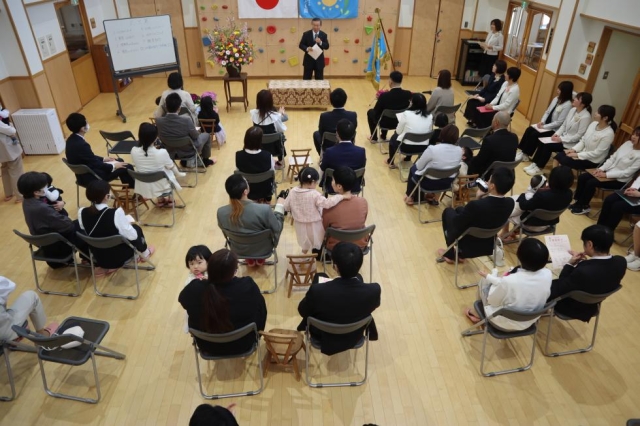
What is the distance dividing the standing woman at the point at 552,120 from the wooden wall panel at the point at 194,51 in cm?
796

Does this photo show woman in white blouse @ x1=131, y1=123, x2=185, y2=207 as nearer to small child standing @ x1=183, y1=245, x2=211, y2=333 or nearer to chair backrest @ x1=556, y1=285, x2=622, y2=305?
small child standing @ x1=183, y1=245, x2=211, y2=333

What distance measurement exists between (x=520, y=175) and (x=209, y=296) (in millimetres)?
5546

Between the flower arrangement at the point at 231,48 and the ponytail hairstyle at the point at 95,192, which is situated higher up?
the flower arrangement at the point at 231,48

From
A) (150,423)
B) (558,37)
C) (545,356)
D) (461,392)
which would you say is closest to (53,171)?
(150,423)

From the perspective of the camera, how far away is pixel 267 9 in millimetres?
10383

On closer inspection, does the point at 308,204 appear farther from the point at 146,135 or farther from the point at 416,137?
the point at 416,137

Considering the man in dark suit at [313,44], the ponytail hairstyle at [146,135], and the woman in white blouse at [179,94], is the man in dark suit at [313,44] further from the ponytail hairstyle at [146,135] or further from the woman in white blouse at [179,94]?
the ponytail hairstyle at [146,135]

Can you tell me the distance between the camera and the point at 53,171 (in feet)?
22.1

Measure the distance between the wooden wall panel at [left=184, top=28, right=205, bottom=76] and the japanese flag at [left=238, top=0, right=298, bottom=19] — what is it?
133 centimetres

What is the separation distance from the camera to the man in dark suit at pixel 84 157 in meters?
5.15

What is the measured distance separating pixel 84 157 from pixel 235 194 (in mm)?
2484

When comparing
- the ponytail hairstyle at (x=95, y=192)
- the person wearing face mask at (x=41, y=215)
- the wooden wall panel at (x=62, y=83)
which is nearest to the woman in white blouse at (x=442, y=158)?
the ponytail hairstyle at (x=95, y=192)

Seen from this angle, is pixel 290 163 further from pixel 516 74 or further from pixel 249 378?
pixel 516 74

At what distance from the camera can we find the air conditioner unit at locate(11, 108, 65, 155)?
694 cm
